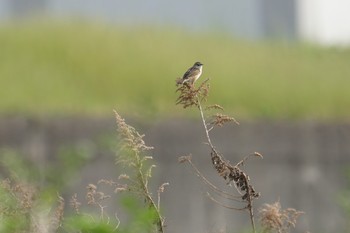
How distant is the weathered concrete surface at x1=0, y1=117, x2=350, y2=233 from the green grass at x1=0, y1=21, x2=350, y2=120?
2.34 feet

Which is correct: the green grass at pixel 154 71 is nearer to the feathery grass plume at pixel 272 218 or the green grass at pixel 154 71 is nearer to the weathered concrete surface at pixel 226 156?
the weathered concrete surface at pixel 226 156

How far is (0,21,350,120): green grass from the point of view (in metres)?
11.0

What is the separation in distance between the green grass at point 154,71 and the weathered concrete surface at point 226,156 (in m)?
0.71

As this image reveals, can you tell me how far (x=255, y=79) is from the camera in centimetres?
1205

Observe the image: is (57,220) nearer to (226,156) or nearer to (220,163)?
(220,163)

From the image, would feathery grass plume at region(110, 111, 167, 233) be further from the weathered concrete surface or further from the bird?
the weathered concrete surface

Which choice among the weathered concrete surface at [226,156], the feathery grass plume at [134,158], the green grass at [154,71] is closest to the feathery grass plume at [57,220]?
the feathery grass plume at [134,158]

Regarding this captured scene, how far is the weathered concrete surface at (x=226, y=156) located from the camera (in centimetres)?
895

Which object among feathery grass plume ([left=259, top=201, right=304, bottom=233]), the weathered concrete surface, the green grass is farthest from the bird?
the green grass

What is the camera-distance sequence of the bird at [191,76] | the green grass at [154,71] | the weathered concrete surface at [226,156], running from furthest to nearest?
the green grass at [154,71], the weathered concrete surface at [226,156], the bird at [191,76]

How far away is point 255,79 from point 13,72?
212cm

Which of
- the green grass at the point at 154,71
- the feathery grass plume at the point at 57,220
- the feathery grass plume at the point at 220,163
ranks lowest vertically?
the green grass at the point at 154,71

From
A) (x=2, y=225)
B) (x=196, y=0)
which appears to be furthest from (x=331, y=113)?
(x=2, y=225)

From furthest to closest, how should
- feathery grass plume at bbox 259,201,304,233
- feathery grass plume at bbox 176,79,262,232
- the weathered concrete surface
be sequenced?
the weathered concrete surface
feathery grass plume at bbox 176,79,262,232
feathery grass plume at bbox 259,201,304,233
